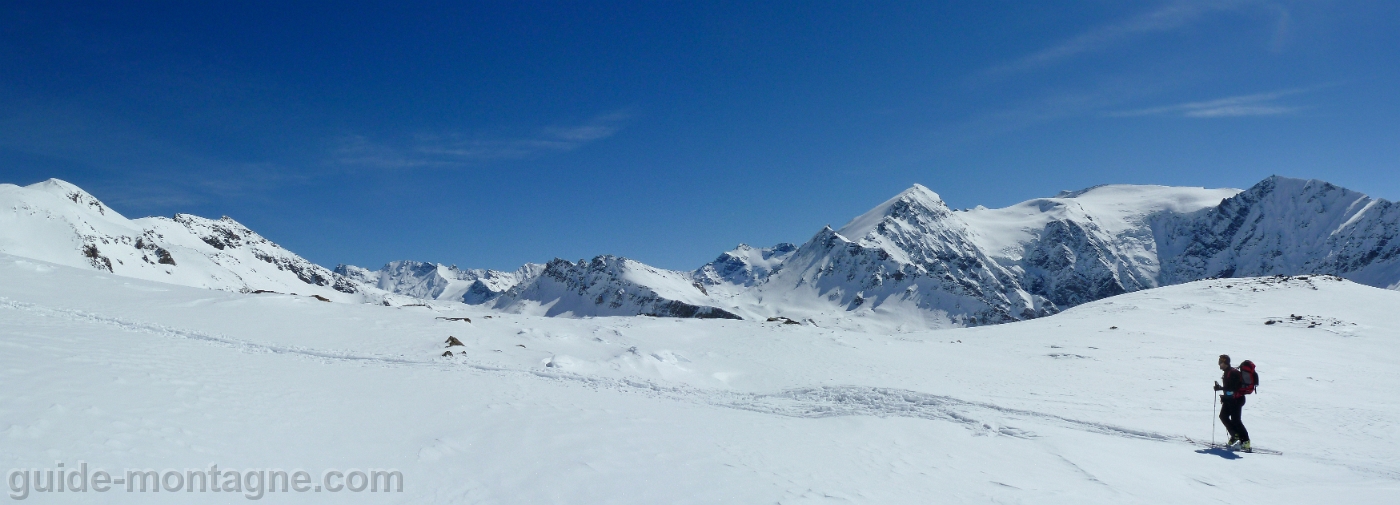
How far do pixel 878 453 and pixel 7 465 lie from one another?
1120 cm

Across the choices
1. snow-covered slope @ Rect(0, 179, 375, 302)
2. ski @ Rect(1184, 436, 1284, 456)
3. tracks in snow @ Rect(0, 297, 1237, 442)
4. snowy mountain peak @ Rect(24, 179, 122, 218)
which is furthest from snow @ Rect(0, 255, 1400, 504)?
snowy mountain peak @ Rect(24, 179, 122, 218)

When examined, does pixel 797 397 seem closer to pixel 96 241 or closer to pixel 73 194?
pixel 96 241

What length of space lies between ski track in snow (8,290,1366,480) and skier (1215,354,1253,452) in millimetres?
936

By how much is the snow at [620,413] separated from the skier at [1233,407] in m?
0.75

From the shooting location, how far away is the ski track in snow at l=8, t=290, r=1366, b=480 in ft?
48.0

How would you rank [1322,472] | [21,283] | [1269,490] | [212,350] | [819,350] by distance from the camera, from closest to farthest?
[1269,490] → [1322,472] → [212,350] → [21,283] → [819,350]

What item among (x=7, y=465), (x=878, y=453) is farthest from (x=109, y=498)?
(x=878, y=453)

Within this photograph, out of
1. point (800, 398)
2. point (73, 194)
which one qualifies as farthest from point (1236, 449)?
point (73, 194)

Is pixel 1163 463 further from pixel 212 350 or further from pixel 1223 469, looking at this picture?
pixel 212 350

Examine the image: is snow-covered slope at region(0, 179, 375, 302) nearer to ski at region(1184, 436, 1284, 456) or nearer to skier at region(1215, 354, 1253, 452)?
ski at region(1184, 436, 1284, 456)

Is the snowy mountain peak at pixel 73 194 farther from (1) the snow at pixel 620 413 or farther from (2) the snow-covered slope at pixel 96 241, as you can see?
(1) the snow at pixel 620 413

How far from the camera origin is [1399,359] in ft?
99.1

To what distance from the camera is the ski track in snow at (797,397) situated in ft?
48.0

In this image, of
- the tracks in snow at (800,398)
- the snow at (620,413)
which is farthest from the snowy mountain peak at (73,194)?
the tracks in snow at (800,398)
